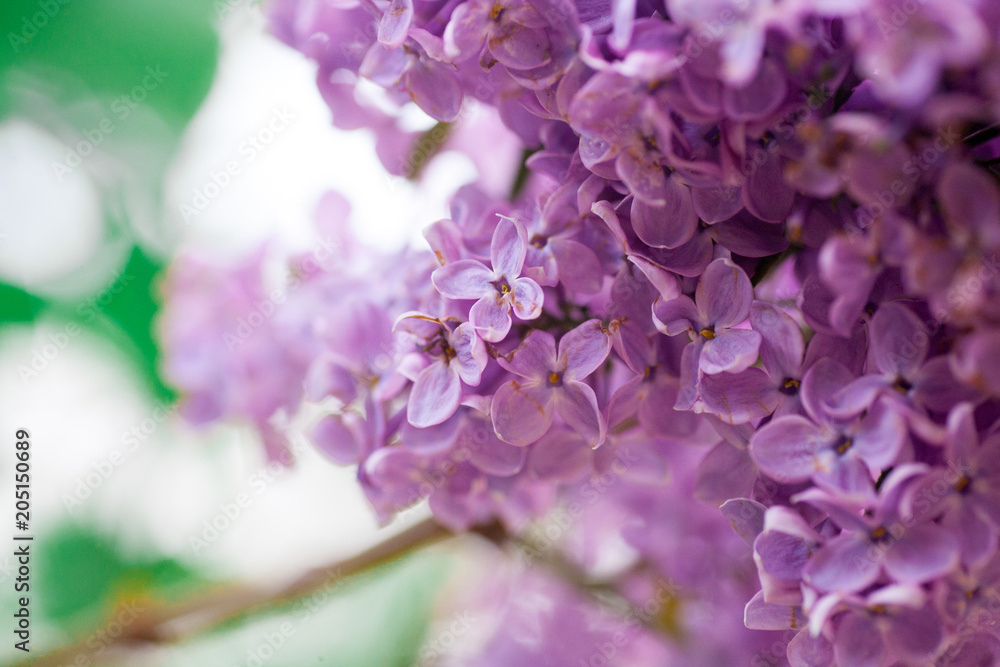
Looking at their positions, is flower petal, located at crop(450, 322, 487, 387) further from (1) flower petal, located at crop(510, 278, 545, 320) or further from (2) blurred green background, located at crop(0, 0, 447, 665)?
(2) blurred green background, located at crop(0, 0, 447, 665)

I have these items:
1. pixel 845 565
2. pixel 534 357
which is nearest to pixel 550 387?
pixel 534 357

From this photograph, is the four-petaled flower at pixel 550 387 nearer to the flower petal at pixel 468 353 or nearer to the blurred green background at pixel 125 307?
the flower petal at pixel 468 353

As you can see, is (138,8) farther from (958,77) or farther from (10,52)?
(958,77)

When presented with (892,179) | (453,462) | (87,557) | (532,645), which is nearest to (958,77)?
(892,179)

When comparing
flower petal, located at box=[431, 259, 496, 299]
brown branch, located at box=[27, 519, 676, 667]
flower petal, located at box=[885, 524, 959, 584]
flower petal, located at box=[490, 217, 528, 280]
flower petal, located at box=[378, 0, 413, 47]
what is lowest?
brown branch, located at box=[27, 519, 676, 667]

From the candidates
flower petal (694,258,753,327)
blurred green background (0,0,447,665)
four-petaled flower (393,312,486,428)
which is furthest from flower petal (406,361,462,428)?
blurred green background (0,0,447,665)

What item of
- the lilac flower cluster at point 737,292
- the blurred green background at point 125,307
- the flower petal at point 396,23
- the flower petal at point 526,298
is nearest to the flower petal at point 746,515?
the lilac flower cluster at point 737,292

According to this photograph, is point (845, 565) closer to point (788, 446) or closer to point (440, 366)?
point (788, 446)
